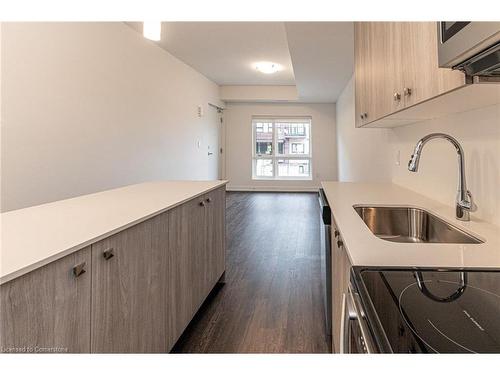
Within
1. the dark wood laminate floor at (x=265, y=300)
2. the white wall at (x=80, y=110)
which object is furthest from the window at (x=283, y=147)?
→ the dark wood laminate floor at (x=265, y=300)

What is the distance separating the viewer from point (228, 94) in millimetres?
7988

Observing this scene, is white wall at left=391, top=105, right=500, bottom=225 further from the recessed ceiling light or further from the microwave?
the recessed ceiling light

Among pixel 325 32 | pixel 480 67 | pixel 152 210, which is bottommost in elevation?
pixel 152 210

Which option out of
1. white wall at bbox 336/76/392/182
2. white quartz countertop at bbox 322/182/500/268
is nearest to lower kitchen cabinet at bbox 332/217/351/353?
white quartz countertop at bbox 322/182/500/268

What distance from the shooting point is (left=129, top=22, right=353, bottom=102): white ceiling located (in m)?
3.58

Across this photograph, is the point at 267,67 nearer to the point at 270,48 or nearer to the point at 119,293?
the point at 270,48

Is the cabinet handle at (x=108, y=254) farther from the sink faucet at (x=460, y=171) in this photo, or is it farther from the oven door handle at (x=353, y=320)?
the sink faucet at (x=460, y=171)

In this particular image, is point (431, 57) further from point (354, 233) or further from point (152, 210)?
point (152, 210)

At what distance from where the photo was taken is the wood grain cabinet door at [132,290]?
1.10 m

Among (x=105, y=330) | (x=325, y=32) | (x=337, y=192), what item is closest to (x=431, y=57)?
(x=337, y=192)

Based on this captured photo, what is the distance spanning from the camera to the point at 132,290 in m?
1.31

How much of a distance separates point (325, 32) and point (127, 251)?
3.12m

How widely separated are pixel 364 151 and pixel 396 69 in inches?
116

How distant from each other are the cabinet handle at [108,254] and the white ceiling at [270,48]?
2.86 meters
